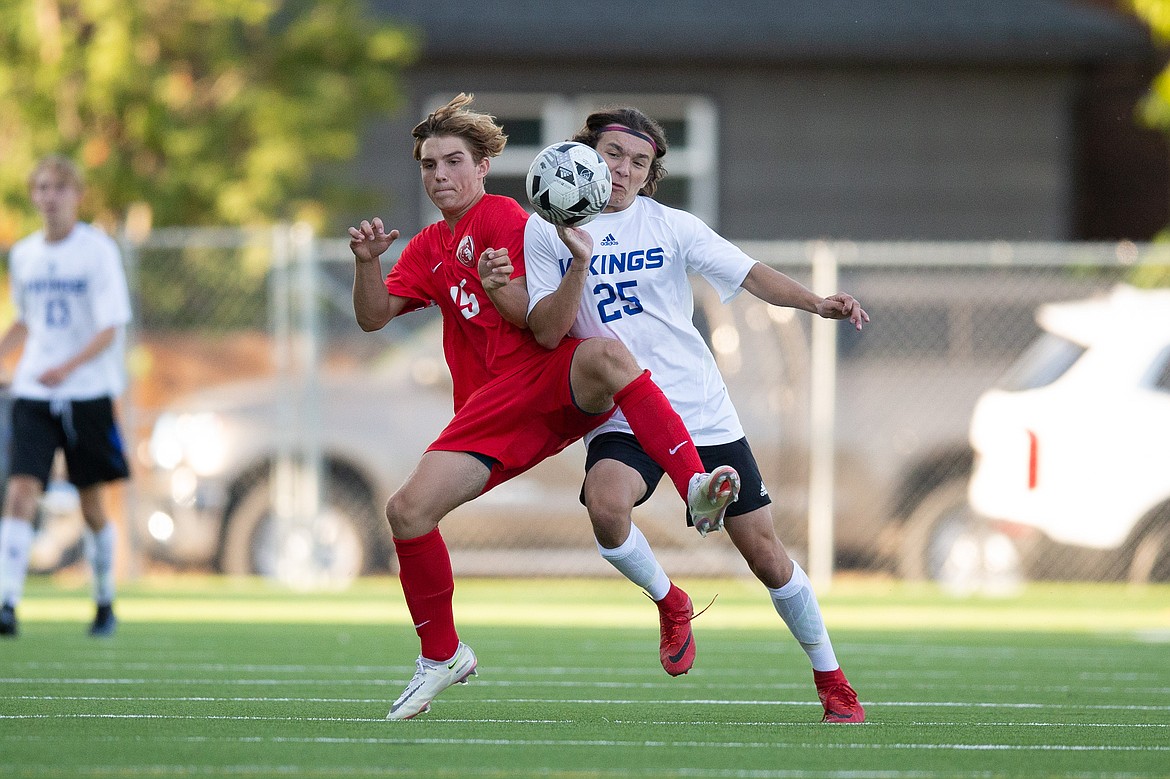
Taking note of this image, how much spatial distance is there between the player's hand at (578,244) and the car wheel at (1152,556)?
27.2ft

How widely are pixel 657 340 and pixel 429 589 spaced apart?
115 cm

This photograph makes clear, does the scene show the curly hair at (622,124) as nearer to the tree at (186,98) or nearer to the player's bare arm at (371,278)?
the player's bare arm at (371,278)

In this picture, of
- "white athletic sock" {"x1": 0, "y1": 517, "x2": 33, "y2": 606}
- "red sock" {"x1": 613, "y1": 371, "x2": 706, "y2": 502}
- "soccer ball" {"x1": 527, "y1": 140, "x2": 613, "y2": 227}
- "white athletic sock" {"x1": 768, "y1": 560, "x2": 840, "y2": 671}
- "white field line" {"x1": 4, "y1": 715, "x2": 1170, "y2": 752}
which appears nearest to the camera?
"white field line" {"x1": 4, "y1": 715, "x2": 1170, "y2": 752}

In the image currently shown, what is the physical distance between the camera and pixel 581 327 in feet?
20.0

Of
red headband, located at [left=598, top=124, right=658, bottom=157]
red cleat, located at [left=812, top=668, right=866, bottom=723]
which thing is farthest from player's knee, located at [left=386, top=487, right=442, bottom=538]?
red headband, located at [left=598, top=124, right=658, bottom=157]

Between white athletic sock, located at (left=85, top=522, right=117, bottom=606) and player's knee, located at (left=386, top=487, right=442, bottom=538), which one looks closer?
player's knee, located at (left=386, top=487, right=442, bottom=538)

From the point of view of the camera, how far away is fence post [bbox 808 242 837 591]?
12836 mm

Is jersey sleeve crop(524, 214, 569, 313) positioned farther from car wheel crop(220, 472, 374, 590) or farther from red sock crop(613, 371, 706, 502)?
car wheel crop(220, 472, 374, 590)

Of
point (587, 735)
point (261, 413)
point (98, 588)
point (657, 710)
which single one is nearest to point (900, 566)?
point (261, 413)

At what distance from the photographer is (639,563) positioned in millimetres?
6121

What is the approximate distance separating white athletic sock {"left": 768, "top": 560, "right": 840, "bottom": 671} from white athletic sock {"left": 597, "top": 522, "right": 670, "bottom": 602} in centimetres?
40

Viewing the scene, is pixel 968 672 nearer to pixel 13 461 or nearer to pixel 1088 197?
pixel 13 461

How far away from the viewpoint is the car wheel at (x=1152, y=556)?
12812 mm

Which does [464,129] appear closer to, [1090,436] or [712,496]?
[712,496]
